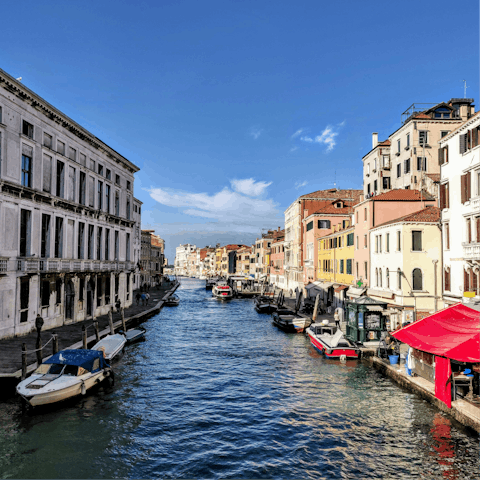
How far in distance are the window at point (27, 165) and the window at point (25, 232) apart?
1.84 meters

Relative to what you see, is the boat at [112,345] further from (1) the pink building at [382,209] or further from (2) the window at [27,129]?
(1) the pink building at [382,209]

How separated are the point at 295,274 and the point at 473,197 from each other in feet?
157

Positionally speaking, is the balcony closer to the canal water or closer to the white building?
the white building

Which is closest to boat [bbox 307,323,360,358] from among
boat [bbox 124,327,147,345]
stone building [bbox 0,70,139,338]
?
boat [bbox 124,327,147,345]

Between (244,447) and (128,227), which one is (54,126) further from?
(244,447)

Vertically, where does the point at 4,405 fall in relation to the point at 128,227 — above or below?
below

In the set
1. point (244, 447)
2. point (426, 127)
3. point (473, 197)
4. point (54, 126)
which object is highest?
point (426, 127)

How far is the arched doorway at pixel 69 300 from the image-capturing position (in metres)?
32.2

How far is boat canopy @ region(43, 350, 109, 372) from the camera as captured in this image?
17.4 m

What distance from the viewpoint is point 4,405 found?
52.0 feet

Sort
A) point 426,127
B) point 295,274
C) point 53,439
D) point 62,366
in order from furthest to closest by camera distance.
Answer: point 295,274 < point 426,127 < point 62,366 < point 53,439

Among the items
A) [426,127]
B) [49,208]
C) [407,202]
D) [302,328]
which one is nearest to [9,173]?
[49,208]

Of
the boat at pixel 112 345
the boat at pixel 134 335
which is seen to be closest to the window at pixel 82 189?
the boat at pixel 134 335

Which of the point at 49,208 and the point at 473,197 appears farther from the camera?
the point at 49,208
